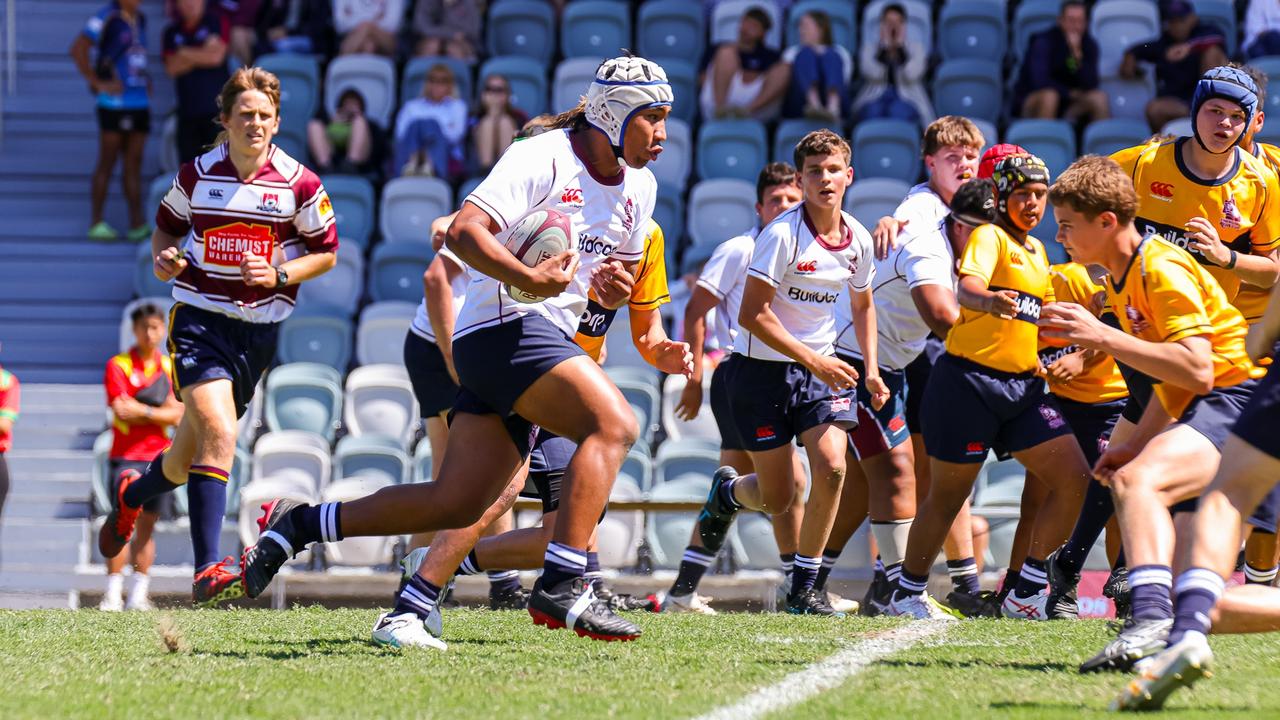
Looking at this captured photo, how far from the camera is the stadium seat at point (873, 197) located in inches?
527

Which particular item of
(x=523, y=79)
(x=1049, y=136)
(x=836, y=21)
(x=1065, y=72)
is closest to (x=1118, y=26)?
(x=1065, y=72)

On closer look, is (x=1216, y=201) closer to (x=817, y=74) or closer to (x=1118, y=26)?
(x=817, y=74)

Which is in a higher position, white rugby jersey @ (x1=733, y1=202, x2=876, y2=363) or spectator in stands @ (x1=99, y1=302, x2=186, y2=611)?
white rugby jersey @ (x1=733, y1=202, x2=876, y2=363)

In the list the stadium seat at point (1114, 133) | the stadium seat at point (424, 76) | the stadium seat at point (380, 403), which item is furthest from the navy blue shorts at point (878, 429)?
the stadium seat at point (424, 76)

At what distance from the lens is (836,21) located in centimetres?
1533

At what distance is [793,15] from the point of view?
15359mm

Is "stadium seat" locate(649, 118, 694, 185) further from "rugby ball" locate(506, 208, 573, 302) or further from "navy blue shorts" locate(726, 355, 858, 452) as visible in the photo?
"rugby ball" locate(506, 208, 573, 302)

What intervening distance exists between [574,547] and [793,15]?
10.8 metres

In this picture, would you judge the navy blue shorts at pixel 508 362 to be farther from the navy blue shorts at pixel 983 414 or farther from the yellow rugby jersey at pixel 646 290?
the navy blue shorts at pixel 983 414

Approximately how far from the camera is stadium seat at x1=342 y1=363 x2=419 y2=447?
1252 centimetres

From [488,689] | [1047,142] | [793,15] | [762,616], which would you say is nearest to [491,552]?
[762,616]

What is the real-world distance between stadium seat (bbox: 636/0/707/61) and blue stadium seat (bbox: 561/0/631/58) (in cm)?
19

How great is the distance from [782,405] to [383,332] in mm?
5794

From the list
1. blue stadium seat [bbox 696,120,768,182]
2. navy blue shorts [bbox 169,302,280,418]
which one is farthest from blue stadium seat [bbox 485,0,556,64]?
navy blue shorts [bbox 169,302,280,418]
